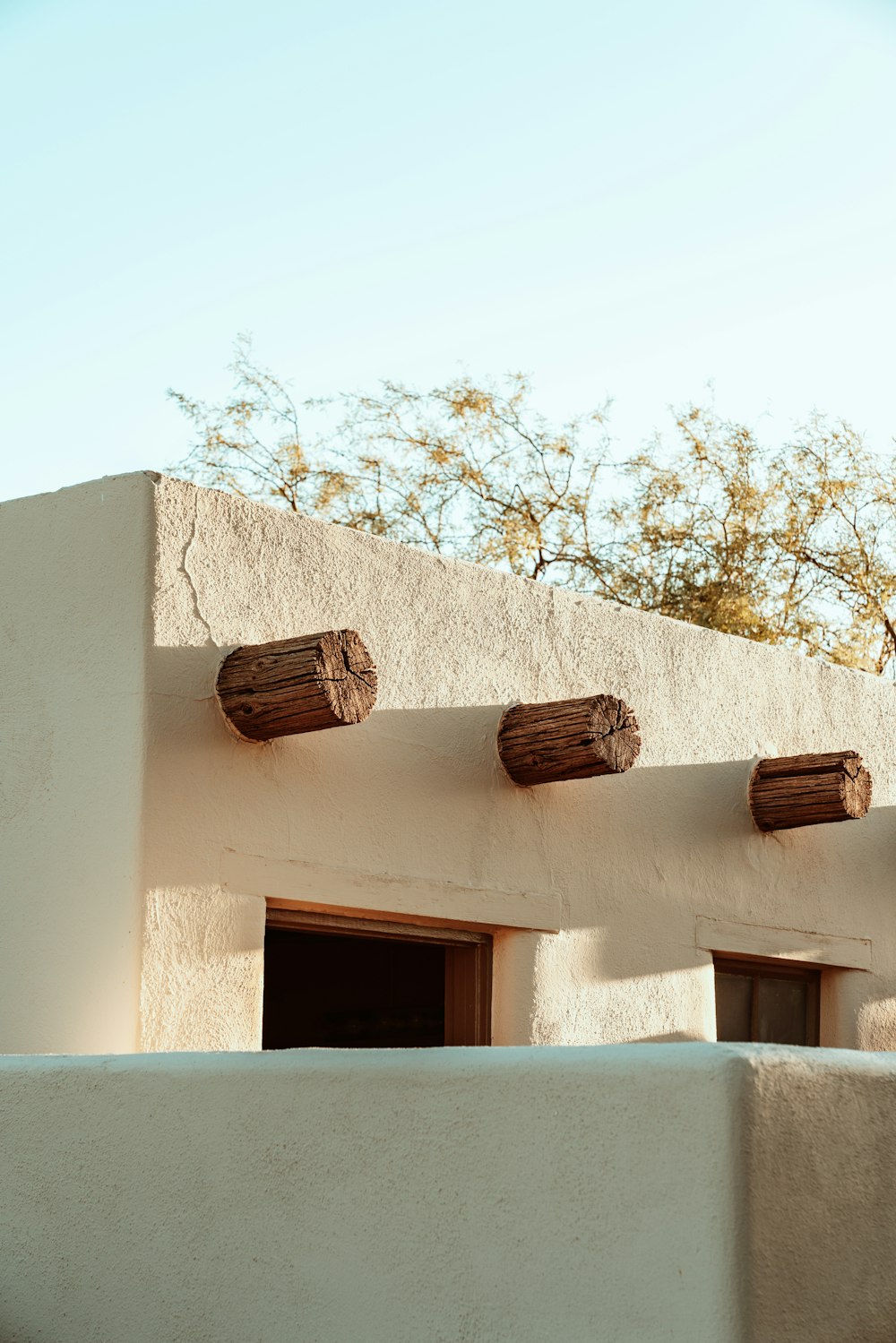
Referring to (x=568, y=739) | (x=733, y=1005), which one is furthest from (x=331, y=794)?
(x=733, y=1005)

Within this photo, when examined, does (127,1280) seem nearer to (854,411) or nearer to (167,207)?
(167,207)

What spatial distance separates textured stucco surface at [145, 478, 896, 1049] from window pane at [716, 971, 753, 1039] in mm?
307

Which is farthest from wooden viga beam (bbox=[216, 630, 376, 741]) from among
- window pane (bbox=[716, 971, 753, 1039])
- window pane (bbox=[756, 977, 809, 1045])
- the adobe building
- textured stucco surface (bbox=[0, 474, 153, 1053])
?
window pane (bbox=[756, 977, 809, 1045])

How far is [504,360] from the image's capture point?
58.4 ft

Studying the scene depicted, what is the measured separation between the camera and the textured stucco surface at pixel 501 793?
542 cm

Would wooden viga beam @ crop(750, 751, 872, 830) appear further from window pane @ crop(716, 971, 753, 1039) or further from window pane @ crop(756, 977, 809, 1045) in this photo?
window pane @ crop(756, 977, 809, 1045)

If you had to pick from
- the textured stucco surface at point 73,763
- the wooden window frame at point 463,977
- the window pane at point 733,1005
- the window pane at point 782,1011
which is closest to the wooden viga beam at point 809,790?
the window pane at point 733,1005

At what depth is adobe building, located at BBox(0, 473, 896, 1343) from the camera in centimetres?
301

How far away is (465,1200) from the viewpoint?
3.22m

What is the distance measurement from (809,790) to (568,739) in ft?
5.63

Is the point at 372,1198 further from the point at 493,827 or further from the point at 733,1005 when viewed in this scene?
the point at 733,1005

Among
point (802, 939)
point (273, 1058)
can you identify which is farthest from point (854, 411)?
point (273, 1058)

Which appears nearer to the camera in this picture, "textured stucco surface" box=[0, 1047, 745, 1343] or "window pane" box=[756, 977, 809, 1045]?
"textured stucco surface" box=[0, 1047, 745, 1343]

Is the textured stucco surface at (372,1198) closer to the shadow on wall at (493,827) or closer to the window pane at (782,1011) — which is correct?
the shadow on wall at (493,827)
